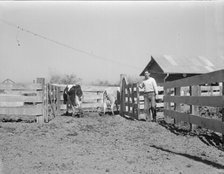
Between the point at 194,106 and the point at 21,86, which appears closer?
the point at 194,106

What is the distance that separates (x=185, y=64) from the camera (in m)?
29.8

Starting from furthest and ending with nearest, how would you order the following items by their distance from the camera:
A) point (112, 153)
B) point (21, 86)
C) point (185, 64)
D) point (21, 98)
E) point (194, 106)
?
point (185, 64) → point (21, 86) → point (21, 98) → point (194, 106) → point (112, 153)

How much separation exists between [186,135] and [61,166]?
317 centimetres

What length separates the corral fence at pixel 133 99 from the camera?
417 inches

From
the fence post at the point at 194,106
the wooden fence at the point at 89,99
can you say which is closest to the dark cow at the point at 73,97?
the wooden fence at the point at 89,99

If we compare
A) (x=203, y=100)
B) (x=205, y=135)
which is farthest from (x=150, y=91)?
(x=203, y=100)

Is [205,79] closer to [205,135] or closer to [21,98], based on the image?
[205,135]

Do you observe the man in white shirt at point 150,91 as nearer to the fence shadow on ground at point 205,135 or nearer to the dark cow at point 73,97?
the fence shadow on ground at point 205,135

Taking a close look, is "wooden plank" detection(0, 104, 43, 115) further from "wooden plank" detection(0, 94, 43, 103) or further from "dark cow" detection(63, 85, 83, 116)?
"dark cow" detection(63, 85, 83, 116)

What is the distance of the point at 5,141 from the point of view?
589 centimetres

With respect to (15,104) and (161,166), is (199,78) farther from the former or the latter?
(15,104)

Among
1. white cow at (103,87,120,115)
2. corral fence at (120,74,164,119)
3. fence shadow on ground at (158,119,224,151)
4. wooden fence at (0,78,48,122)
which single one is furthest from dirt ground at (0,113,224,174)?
white cow at (103,87,120,115)

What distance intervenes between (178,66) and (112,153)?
2512cm

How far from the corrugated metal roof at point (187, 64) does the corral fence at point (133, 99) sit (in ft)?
50.3
